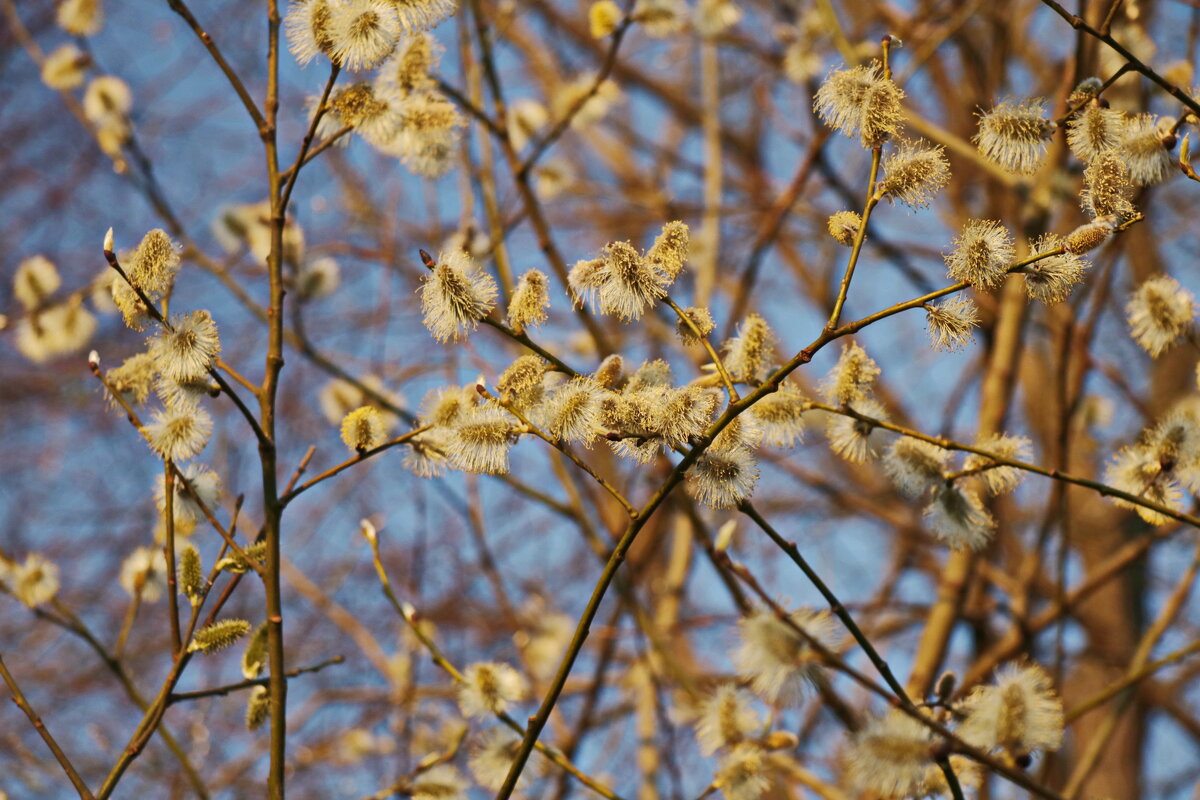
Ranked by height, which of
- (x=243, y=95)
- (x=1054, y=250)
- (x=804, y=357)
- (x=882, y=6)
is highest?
(x=882, y=6)

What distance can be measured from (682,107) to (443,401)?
4343mm

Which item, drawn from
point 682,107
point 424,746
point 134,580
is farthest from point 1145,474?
point 682,107

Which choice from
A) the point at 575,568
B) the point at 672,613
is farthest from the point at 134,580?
the point at 575,568

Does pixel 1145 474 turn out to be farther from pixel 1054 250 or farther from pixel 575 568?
pixel 575 568

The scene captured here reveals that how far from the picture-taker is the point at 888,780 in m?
0.95

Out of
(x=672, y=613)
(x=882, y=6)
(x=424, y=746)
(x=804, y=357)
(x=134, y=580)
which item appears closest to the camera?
(x=804, y=357)

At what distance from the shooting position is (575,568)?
5.70 m

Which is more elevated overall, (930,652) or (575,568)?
(575,568)

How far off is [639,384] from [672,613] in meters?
1.99

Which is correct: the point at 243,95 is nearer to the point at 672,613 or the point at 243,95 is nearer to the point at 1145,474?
the point at 1145,474

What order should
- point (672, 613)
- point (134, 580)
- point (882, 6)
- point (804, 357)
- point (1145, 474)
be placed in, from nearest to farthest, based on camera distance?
point (804, 357) → point (1145, 474) → point (134, 580) → point (672, 613) → point (882, 6)

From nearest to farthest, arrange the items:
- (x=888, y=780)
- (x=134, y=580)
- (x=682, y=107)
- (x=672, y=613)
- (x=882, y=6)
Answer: (x=888, y=780) < (x=134, y=580) < (x=672, y=613) < (x=882, y=6) < (x=682, y=107)

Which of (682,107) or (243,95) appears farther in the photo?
(682,107)

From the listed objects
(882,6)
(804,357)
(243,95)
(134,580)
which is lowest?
(804,357)
